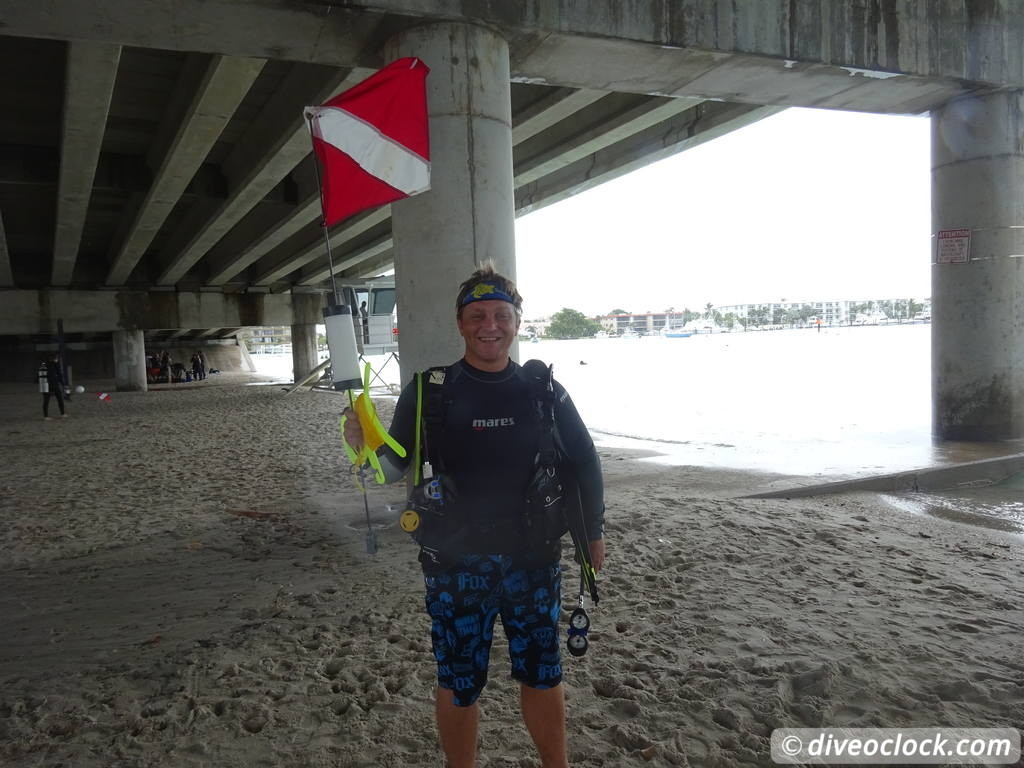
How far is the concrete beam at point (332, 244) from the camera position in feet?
55.6

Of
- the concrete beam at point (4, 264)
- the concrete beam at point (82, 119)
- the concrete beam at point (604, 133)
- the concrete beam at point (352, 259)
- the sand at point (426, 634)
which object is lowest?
the sand at point (426, 634)

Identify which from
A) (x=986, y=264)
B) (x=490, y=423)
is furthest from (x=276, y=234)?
(x=490, y=423)

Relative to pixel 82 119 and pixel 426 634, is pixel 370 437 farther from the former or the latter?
pixel 82 119

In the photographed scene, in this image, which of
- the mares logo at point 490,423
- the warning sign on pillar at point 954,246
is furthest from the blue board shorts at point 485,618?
the warning sign on pillar at point 954,246

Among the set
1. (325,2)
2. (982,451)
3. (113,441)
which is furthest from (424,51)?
(113,441)

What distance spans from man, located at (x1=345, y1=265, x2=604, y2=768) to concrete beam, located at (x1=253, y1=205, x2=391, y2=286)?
43.3ft

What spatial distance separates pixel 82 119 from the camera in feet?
31.3

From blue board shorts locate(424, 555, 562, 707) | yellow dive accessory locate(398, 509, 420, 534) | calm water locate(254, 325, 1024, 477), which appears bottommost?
calm water locate(254, 325, 1024, 477)

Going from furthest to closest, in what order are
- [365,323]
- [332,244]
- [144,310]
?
1. [144,310]
2. [365,323]
3. [332,244]

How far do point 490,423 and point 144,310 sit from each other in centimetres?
2967

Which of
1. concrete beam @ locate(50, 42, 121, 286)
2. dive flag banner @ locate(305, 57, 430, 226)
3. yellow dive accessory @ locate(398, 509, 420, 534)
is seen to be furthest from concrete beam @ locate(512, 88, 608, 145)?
yellow dive accessory @ locate(398, 509, 420, 534)

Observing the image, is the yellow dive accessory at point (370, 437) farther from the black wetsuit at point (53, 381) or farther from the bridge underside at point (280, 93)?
the black wetsuit at point (53, 381)

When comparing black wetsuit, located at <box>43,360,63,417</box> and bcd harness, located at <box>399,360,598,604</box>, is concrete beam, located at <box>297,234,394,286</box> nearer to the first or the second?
black wetsuit, located at <box>43,360,63,417</box>

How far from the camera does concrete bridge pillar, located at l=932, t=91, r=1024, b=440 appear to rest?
9.07 metres
